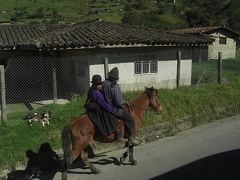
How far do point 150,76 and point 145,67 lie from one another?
0.51 meters

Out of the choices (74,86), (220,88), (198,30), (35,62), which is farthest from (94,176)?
(198,30)

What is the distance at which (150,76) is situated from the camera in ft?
69.5

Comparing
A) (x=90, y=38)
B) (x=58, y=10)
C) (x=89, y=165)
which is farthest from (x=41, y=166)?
(x=58, y=10)

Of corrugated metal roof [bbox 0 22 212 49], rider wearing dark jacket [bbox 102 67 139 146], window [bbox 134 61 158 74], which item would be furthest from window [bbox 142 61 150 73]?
rider wearing dark jacket [bbox 102 67 139 146]

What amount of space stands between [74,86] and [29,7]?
8102 cm

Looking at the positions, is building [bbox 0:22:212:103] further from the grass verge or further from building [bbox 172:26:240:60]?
building [bbox 172:26:240:60]

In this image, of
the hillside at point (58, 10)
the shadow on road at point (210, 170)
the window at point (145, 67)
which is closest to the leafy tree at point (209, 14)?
the hillside at point (58, 10)

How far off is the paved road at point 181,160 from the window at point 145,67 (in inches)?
307

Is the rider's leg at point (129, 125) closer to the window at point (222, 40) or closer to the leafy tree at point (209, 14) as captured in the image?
the window at point (222, 40)

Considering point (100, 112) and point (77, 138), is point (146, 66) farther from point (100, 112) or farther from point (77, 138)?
point (77, 138)

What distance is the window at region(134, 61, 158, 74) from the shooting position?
20.7 metres

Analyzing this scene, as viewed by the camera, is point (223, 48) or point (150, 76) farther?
point (223, 48)

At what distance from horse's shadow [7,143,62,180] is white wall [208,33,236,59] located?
33.2 meters

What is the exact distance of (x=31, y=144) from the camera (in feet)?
34.1
